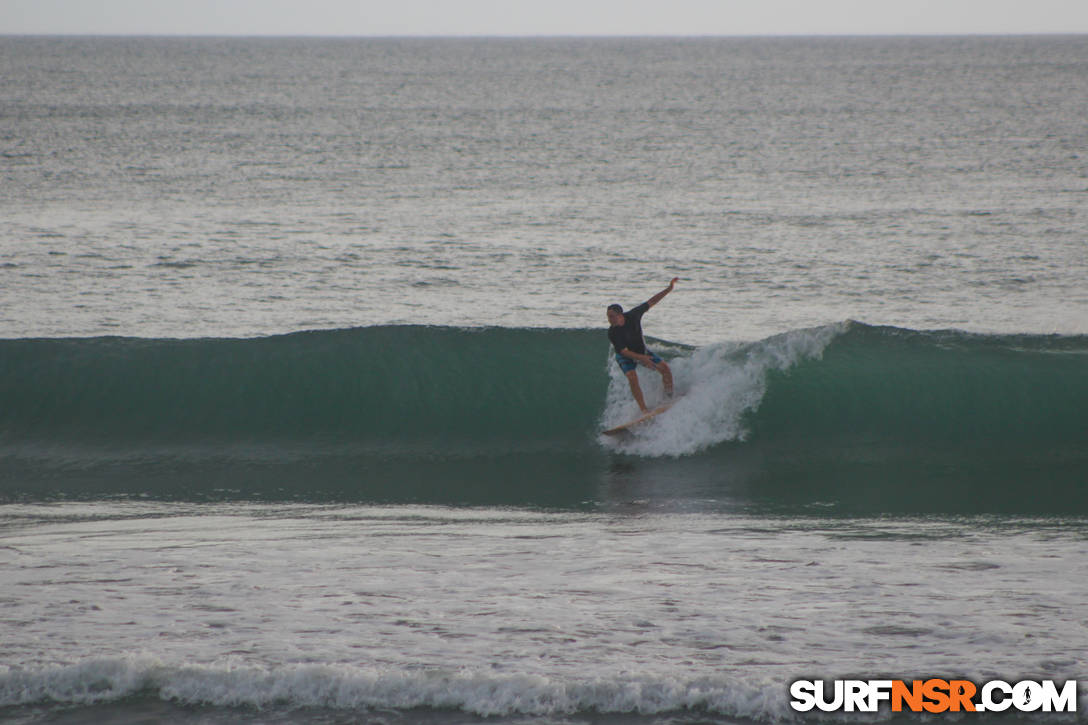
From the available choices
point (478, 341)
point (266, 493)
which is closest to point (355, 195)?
point (478, 341)

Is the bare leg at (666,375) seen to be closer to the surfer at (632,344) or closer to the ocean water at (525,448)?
the surfer at (632,344)

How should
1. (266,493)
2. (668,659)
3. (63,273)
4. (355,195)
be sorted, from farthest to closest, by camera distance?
(355,195)
(63,273)
(266,493)
(668,659)


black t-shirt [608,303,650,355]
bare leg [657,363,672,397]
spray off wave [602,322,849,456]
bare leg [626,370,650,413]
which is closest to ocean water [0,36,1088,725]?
spray off wave [602,322,849,456]

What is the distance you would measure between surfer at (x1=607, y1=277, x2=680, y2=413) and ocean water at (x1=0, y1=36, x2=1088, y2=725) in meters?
0.66

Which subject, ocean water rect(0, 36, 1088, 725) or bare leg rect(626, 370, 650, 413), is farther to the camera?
bare leg rect(626, 370, 650, 413)

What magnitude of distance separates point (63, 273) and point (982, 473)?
18.1m

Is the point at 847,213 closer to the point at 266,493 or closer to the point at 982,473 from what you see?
Answer: the point at 982,473

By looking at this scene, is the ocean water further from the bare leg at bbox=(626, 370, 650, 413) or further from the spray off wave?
the bare leg at bbox=(626, 370, 650, 413)

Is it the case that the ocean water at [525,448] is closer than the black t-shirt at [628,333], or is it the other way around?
the ocean water at [525,448]

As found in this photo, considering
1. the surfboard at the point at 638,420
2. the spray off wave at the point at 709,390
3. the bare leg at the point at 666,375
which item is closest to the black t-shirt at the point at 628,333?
the bare leg at the point at 666,375

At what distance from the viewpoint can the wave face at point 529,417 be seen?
11.7 metres

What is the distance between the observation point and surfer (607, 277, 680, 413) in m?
11.9

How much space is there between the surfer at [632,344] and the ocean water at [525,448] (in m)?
0.66

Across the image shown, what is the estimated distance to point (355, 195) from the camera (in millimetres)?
34344
